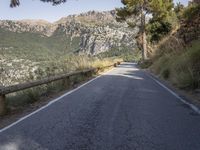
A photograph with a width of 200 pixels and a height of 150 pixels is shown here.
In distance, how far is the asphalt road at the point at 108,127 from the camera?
6797mm

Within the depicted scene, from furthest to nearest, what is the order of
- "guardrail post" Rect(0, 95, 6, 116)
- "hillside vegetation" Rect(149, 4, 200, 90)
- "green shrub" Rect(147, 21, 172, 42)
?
"green shrub" Rect(147, 21, 172, 42)
"hillside vegetation" Rect(149, 4, 200, 90)
"guardrail post" Rect(0, 95, 6, 116)

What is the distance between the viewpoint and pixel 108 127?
818 centimetres

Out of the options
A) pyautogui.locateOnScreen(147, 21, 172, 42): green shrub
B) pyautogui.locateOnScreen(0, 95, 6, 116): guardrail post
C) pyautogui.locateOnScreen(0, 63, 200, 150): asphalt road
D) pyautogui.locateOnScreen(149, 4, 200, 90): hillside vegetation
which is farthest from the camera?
pyautogui.locateOnScreen(147, 21, 172, 42): green shrub

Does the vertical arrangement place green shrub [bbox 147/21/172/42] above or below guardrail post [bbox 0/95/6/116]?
above

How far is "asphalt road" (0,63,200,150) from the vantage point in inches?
268

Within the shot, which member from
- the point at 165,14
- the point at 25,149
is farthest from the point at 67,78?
the point at 165,14

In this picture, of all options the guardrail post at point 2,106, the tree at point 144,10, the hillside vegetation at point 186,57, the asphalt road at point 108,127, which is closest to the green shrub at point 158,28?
the tree at point 144,10

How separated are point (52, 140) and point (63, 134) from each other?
0.50 m

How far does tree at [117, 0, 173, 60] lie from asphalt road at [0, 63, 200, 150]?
3932 centimetres

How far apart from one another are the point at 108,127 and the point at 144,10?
150ft

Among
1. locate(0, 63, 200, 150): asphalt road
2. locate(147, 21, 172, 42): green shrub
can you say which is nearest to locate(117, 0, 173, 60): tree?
locate(147, 21, 172, 42): green shrub

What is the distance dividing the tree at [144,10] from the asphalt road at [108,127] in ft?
129

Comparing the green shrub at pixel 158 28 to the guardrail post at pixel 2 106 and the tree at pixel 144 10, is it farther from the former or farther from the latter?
the guardrail post at pixel 2 106

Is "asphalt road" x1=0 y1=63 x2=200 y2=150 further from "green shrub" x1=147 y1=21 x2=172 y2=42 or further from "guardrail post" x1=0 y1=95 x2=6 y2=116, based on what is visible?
"green shrub" x1=147 y1=21 x2=172 y2=42
